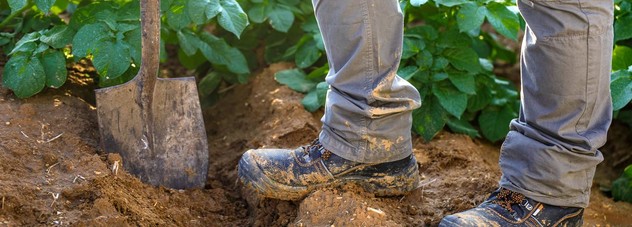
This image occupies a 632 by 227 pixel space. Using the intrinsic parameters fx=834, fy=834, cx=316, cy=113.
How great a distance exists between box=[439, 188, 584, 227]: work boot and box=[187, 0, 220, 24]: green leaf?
3.49ft

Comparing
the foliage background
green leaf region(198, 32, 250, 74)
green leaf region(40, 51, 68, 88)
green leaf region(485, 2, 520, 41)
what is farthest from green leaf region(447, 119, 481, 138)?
green leaf region(40, 51, 68, 88)

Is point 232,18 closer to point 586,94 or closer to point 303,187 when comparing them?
point 303,187

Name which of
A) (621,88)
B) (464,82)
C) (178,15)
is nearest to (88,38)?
(178,15)

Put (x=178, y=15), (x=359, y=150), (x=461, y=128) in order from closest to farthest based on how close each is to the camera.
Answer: (x=359, y=150)
(x=178, y=15)
(x=461, y=128)

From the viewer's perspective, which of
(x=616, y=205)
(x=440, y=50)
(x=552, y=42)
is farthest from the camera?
(x=440, y=50)

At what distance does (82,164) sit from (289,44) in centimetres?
120

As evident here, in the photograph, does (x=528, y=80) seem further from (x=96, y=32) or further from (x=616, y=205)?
(x=96, y=32)

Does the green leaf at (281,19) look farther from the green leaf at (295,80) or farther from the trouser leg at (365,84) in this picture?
the trouser leg at (365,84)

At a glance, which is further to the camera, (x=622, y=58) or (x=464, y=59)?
(x=464, y=59)

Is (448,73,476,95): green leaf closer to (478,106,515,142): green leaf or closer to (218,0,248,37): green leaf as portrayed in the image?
(478,106,515,142): green leaf

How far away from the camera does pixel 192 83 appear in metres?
2.58

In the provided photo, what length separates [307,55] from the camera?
312 cm

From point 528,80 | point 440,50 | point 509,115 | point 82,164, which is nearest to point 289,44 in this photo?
point 440,50

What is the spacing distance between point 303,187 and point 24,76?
3.14 feet
